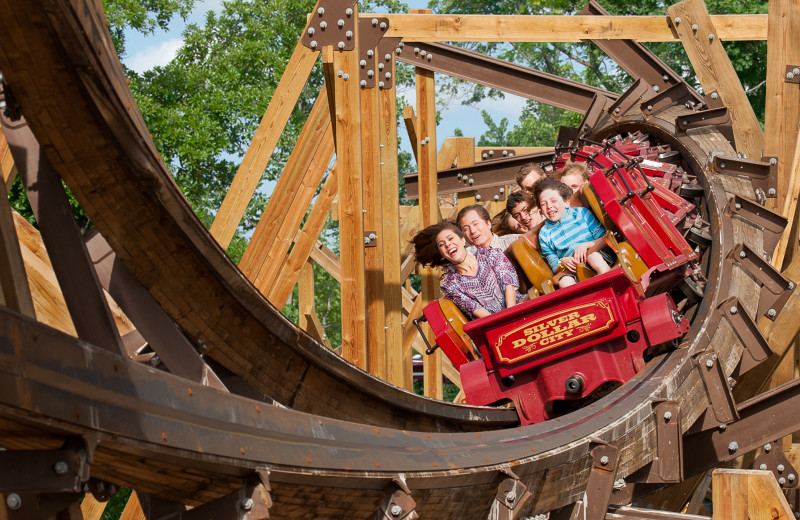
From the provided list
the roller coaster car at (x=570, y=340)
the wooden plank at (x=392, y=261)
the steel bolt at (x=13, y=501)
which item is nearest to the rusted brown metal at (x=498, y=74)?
the wooden plank at (x=392, y=261)

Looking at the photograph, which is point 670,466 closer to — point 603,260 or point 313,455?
point 603,260

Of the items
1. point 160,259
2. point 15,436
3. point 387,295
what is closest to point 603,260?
point 387,295

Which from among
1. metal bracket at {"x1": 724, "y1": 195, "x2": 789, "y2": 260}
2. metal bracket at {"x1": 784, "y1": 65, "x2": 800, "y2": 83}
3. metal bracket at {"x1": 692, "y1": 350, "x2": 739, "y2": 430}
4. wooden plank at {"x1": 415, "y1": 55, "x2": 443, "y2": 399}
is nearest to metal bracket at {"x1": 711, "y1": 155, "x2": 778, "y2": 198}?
metal bracket at {"x1": 724, "y1": 195, "x2": 789, "y2": 260}

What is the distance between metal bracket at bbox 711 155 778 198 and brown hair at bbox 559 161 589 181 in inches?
31.1

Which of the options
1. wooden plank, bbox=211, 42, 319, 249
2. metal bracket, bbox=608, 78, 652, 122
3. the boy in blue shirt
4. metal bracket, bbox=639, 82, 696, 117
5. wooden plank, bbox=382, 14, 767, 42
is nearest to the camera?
wooden plank, bbox=211, 42, 319, 249

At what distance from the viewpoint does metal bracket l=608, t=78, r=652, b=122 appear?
6.97 metres

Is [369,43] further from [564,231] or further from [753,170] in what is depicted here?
[753,170]

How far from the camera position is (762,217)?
5340 millimetres

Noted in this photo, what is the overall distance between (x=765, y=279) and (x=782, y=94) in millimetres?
1265

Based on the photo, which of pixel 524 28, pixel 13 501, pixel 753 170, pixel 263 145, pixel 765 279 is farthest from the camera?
pixel 524 28

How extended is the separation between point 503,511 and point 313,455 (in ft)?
2.59

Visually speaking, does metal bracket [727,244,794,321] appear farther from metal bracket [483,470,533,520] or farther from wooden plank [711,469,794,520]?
metal bracket [483,470,533,520]

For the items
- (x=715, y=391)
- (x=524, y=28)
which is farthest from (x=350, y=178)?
(x=524, y=28)

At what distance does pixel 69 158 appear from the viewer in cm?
219
